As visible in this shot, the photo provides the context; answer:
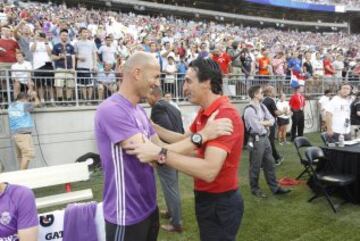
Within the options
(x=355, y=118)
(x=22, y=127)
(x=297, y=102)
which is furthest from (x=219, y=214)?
(x=297, y=102)

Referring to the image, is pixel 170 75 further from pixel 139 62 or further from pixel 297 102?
pixel 139 62

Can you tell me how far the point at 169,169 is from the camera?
5.34 meters

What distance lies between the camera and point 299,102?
1377 cm

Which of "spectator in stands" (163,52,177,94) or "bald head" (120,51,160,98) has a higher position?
"bald head" (120,51,160,98)

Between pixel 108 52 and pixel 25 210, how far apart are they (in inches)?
346

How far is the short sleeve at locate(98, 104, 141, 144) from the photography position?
7.60 ft

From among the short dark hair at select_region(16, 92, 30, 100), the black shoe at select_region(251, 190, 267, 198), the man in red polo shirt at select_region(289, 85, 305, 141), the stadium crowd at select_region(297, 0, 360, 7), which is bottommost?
the black shoe at select_region(251, 190, 267, 198)

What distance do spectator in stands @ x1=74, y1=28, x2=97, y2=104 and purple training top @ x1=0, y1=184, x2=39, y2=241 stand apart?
290 inches

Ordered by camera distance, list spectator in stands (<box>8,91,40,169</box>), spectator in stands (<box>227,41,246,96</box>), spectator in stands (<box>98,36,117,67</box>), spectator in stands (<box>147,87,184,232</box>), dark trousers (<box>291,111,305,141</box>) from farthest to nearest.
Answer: spectator in stands (<box>227,41,246,96</box>) → dark trousers (<box>291,111,305,141</box>) → spectator in stands (<box>98,36,117,67</box>) → spectator in stands (<box>8,91,40,169</box>) → spectator in stands (<box>147,87,184,232</box>)

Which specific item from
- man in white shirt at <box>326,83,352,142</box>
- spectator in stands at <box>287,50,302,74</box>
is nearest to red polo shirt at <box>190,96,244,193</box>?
man in white shirt at <box>326,83,352,142</box>

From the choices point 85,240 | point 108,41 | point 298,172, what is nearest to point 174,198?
point 85,240

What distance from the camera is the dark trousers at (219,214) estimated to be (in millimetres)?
2656

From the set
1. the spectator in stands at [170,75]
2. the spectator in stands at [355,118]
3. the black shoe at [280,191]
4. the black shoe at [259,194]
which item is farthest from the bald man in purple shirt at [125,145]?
the spectator in stands at [170,75]

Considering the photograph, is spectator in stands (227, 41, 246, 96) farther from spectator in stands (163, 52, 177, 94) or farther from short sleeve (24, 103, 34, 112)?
short sleeve (24, 103, 34, 112)
